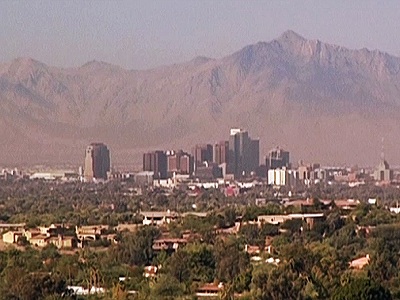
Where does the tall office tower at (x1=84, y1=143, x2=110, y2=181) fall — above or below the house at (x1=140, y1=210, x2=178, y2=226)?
above

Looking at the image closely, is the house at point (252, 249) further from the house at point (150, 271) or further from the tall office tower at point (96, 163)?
the tall office tower at point (96, 163)

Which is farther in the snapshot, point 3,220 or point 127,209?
point 127,209

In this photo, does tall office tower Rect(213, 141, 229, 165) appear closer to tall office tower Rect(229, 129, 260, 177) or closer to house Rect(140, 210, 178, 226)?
tall office tower Rect(229, 129, 260, 177)

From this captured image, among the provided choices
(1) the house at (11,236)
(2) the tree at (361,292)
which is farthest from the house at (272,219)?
(2) the tree at (361,292)

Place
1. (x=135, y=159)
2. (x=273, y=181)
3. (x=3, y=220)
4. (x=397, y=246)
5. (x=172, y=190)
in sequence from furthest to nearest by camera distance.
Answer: (x=135, y=159)
(x=273, y=181)
(x=172, y=190)
(x=3, y=220)
(x=397, y=246)

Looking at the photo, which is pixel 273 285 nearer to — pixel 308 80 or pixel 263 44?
pixel 308 80

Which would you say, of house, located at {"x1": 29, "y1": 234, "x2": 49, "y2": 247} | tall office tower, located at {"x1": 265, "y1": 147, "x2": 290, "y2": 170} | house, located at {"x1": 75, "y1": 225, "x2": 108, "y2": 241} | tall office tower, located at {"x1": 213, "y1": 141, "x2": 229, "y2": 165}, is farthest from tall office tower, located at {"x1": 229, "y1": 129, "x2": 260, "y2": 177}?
house, located at {"x1": 29, "y1": 234, "x2": 49, "y2": 247}

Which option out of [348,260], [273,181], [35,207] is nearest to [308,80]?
[273,181]
